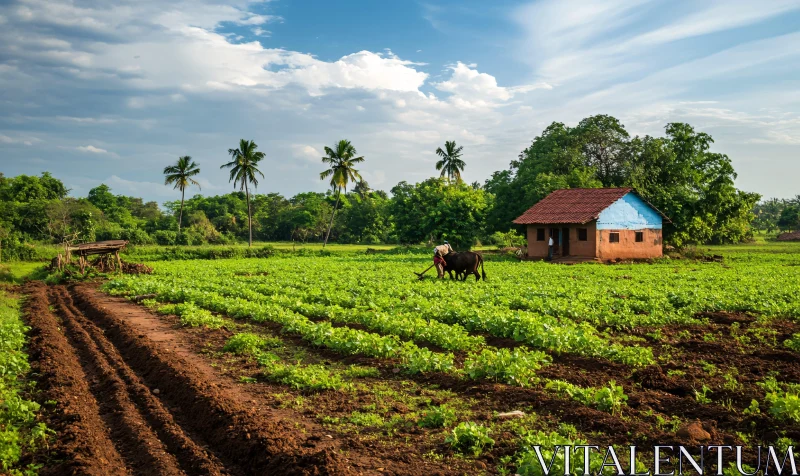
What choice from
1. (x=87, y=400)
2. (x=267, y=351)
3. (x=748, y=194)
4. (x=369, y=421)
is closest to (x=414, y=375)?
(x=369, y=421)

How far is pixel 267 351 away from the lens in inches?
464

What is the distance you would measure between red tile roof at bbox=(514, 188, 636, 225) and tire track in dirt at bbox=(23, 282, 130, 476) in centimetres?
3158

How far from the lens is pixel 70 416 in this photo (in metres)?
7.80

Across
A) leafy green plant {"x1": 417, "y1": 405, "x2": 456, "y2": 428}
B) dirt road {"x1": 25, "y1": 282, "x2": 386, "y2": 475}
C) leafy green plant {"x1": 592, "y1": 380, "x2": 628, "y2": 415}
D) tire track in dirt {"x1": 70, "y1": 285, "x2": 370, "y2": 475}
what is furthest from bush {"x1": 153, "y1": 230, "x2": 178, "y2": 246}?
leafy green plant {"x1": 592, "y1": 380, "x2": 628, "y2": 415}

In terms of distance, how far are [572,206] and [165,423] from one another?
36033mm

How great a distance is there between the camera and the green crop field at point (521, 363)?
22.7ft

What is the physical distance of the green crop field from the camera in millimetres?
6910

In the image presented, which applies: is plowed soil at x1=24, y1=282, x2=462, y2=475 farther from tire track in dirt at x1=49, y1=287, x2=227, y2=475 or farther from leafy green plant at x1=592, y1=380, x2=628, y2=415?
leafy green plant at x1=592, y1=380, x2=628, y2=415

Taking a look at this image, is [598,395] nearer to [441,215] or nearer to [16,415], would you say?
[16,415]

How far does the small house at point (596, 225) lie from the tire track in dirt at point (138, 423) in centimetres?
3146

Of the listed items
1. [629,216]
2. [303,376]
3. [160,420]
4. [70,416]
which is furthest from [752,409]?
[629,216]

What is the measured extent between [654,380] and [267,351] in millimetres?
7256

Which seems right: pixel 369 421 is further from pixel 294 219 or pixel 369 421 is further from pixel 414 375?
pixel 294 219

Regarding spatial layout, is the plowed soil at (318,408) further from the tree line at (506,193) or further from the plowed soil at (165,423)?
the tree line at (506,193)
